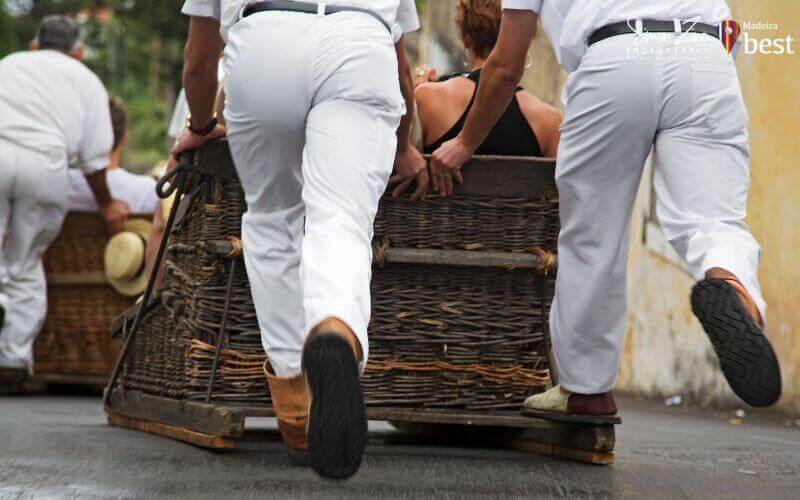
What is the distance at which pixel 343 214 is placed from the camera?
3.46m

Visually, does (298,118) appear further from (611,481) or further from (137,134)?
(137,134)

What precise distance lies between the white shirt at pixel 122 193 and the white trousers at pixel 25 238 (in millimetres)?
109

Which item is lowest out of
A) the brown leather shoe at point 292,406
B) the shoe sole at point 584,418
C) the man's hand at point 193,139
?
the shoe sole at point 584,418

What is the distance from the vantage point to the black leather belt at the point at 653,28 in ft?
13.2

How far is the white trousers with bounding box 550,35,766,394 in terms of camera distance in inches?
156

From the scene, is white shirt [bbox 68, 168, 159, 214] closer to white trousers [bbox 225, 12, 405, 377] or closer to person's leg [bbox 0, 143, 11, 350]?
person's leg [bbox 0, 143, 11, 350]

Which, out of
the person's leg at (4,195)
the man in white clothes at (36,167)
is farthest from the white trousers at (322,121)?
the person's leg at (4,195)

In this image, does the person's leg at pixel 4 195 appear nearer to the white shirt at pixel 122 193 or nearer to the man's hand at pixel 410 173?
the white shirt at pixel 122 193

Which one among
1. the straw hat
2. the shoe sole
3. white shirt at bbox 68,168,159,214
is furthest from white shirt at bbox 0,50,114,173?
the shoe sole

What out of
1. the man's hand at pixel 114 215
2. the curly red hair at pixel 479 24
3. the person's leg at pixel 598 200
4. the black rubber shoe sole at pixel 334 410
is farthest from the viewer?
the man's hand at pixel 114 215

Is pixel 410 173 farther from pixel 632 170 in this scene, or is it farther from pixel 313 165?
pixel 313 165

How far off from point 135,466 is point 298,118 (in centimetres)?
113

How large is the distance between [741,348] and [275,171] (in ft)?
4.38

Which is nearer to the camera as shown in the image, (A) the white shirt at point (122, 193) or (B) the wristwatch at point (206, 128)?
(B) the wristwatch at point (206, 128)
